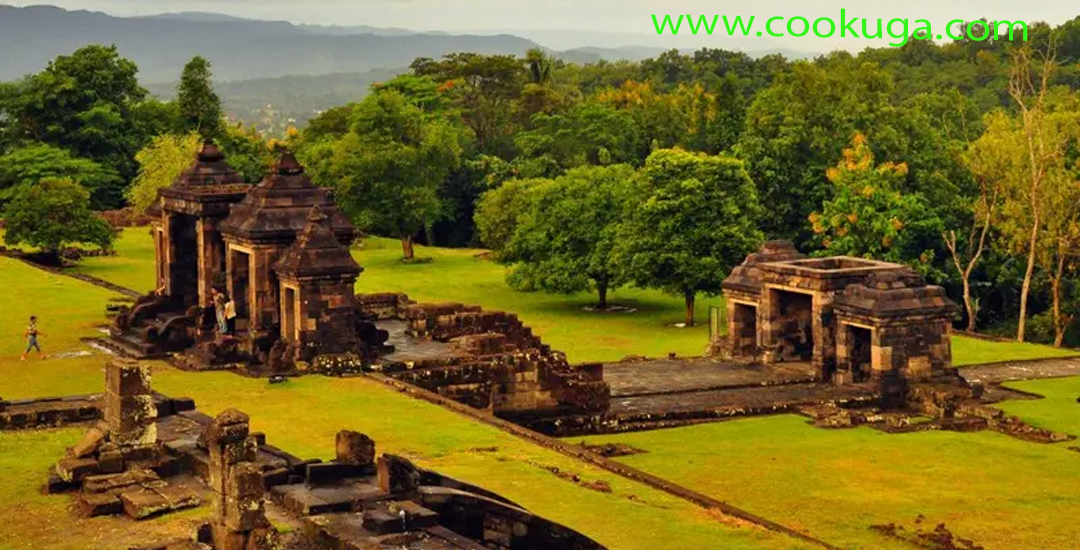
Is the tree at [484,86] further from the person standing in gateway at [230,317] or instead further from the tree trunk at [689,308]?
the person standing in gateway at [230,317]

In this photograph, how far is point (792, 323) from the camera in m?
44.7

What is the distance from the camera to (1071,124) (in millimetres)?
61969

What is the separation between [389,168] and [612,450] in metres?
38.5

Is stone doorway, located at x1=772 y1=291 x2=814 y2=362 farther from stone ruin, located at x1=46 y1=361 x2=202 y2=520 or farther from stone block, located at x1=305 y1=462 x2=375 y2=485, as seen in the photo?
stone block, located at x1=305 y1=462 x2=375 y2=485

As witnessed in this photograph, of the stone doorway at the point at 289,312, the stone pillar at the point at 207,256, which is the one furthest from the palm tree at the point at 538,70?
the stone doorway at the point at 289,312

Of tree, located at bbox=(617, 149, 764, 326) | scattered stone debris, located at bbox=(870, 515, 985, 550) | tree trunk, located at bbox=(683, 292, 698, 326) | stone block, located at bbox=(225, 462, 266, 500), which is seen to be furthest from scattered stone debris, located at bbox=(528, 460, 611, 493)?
tree trunk, located at bbox=(683, 292, 698, 326)

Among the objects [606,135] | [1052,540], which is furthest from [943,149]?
[1052,540]

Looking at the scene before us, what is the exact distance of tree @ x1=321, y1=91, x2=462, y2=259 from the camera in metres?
69.6

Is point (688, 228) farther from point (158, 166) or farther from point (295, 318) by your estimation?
point (158, 166)

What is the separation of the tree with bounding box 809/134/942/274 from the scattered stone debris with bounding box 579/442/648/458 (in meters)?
26.6

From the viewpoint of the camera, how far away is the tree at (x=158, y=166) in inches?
3019

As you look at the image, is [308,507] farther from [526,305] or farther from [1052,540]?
[526,305]

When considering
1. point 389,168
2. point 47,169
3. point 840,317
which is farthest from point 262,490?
point 47,169

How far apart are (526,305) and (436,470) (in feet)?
103
